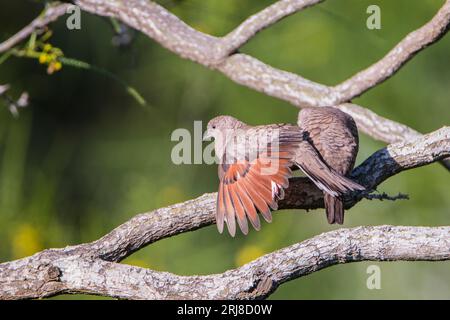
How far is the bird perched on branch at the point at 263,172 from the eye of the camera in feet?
12.1

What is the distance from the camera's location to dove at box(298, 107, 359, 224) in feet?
13.5

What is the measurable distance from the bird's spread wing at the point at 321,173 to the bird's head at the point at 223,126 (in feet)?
1.70

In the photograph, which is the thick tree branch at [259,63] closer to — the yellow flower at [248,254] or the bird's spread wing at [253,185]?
the bird's spread wing at [253,185]

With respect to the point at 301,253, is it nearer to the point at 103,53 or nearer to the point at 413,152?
the point at 413,152

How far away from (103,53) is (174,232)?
412cm

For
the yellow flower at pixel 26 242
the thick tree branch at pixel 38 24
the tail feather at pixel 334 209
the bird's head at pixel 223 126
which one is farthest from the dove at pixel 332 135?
the yellow flower at pixel 26 242

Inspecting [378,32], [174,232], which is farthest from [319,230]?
[174,232]

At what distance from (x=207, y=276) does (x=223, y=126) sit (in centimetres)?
144

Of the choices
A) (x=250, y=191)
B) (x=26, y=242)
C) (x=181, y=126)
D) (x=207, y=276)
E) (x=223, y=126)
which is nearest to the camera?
(x=207, y=276)

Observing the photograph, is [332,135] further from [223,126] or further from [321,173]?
[223,126]

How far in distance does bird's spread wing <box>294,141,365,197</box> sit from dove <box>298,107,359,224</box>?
7 cm

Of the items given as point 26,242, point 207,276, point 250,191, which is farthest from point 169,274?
point 26,242

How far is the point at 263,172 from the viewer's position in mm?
3809

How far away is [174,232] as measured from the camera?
3.72m
